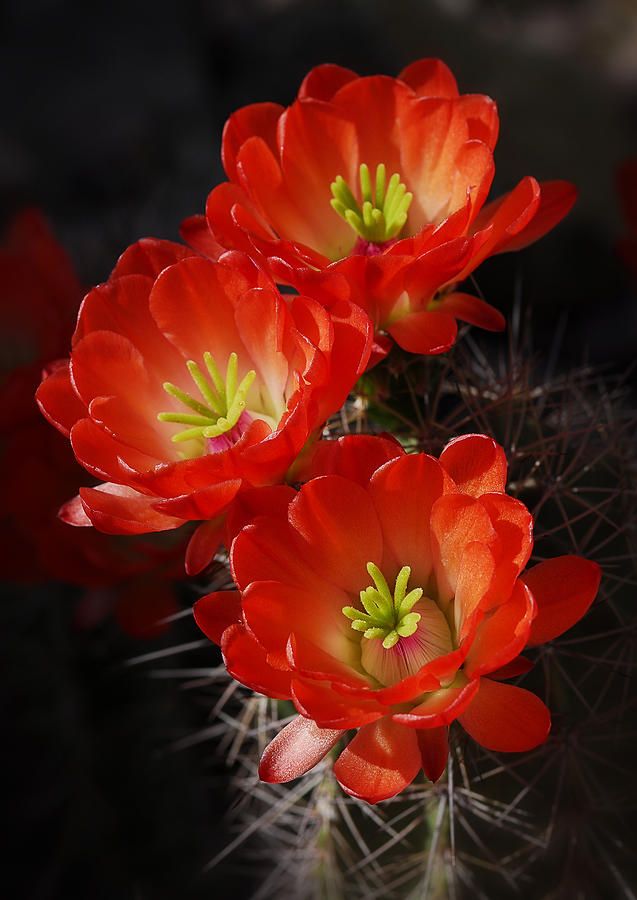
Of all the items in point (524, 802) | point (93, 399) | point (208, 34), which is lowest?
point (524, 802)

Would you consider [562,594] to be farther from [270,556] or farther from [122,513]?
[122,513]

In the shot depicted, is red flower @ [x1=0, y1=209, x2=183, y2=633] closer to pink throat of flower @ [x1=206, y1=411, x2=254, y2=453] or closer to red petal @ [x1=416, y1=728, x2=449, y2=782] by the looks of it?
pink throat of flower @ [x1=206, y1=411, x2=254, y2=453]

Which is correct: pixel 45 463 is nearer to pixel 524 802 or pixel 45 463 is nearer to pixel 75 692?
pixel 75 692

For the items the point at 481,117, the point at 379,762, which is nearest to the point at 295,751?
the point at 379,762

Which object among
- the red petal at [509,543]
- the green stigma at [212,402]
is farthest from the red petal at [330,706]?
the green stigma at [212,402]

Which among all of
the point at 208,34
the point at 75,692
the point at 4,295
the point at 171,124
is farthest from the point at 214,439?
the point at 208,34

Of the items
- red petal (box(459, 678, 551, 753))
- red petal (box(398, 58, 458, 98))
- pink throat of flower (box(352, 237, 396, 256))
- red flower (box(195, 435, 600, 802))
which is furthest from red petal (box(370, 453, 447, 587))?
red petal (box(398, 58, 458, 98))

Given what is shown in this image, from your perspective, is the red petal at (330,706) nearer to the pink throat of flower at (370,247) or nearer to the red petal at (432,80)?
the pink throat of flower at (370,247)
